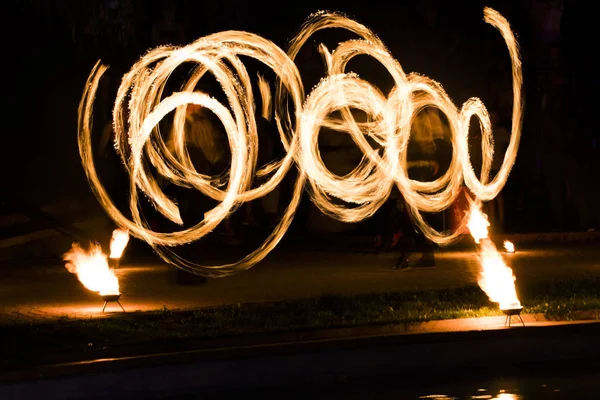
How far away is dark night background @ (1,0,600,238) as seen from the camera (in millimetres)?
25531

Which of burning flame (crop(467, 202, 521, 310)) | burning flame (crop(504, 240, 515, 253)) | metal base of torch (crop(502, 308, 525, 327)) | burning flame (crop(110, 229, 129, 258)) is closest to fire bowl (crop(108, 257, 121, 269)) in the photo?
burning flame (crop(110, 229, 129, 258))

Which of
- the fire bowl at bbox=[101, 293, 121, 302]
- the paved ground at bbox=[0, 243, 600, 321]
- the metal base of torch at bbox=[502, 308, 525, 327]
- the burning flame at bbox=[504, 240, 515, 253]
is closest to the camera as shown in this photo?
the metal base of torch at bbox=[502, 308, 525, 327]

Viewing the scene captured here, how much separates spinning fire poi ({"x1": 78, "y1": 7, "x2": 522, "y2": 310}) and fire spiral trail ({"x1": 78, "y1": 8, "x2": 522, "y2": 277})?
0.07 feet

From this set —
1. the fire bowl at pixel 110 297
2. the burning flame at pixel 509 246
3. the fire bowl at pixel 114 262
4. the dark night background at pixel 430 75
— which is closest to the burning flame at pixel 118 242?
the fire bowl at pixel 114 262

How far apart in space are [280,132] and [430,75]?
6.56 meters

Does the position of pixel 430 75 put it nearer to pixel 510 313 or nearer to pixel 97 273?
Result: pixel 97 273

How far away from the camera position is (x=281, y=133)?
20.8 m

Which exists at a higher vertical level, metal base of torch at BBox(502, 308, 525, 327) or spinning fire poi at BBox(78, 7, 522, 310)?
spinning fire poi at BBox(78, 7, 522, 310)

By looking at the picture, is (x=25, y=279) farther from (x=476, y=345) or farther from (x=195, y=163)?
(x=476, y=345)

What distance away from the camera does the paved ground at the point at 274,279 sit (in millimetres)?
15375

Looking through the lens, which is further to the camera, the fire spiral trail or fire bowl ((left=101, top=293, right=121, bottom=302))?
the fire spiral trail

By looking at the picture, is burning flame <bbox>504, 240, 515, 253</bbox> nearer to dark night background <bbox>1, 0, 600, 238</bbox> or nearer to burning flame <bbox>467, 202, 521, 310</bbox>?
dark night background <bbox>1, 0, 600, 238</bbox>

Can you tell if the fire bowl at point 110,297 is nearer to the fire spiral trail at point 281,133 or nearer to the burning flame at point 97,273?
the burning flame at point 97,273

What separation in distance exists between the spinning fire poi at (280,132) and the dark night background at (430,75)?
2.27m
